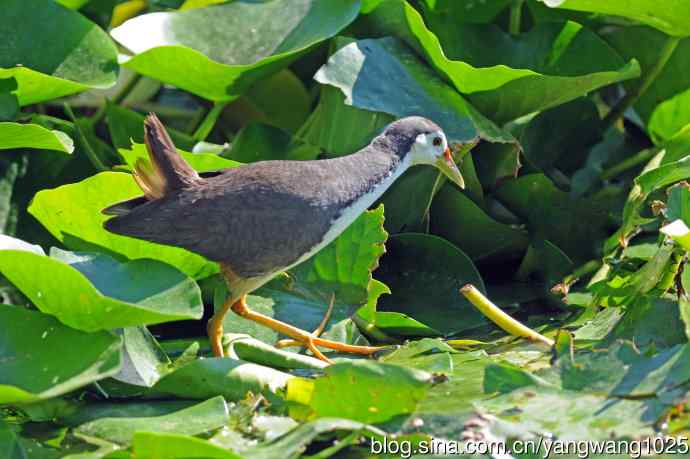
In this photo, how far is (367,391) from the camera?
237 centimetres

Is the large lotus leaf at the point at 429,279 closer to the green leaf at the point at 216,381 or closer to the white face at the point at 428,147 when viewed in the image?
the white face at the point at 428,147

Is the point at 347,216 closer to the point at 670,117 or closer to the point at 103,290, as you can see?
the point at 103,290

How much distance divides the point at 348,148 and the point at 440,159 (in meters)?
0.38

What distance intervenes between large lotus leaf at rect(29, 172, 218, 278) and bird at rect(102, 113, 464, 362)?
5 centimetres

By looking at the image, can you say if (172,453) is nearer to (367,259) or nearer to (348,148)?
(367,259)

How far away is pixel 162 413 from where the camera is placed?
2.53m

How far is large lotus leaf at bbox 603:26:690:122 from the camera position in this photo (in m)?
3.67

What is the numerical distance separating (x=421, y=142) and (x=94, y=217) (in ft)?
2.80

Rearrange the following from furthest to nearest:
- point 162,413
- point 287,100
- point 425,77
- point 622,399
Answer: point 287,100 → point 425,77 → point 162,413 → point 622,399

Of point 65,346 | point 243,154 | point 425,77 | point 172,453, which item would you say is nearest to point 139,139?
point 243,154

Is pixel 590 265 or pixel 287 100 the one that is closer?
pixel 590 265

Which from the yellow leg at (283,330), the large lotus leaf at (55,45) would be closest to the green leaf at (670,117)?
the yellow leg at (283,330)

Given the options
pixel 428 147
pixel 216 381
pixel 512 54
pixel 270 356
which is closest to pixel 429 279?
pixel 428 147

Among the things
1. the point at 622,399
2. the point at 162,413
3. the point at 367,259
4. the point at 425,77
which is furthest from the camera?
the point at 425,77
